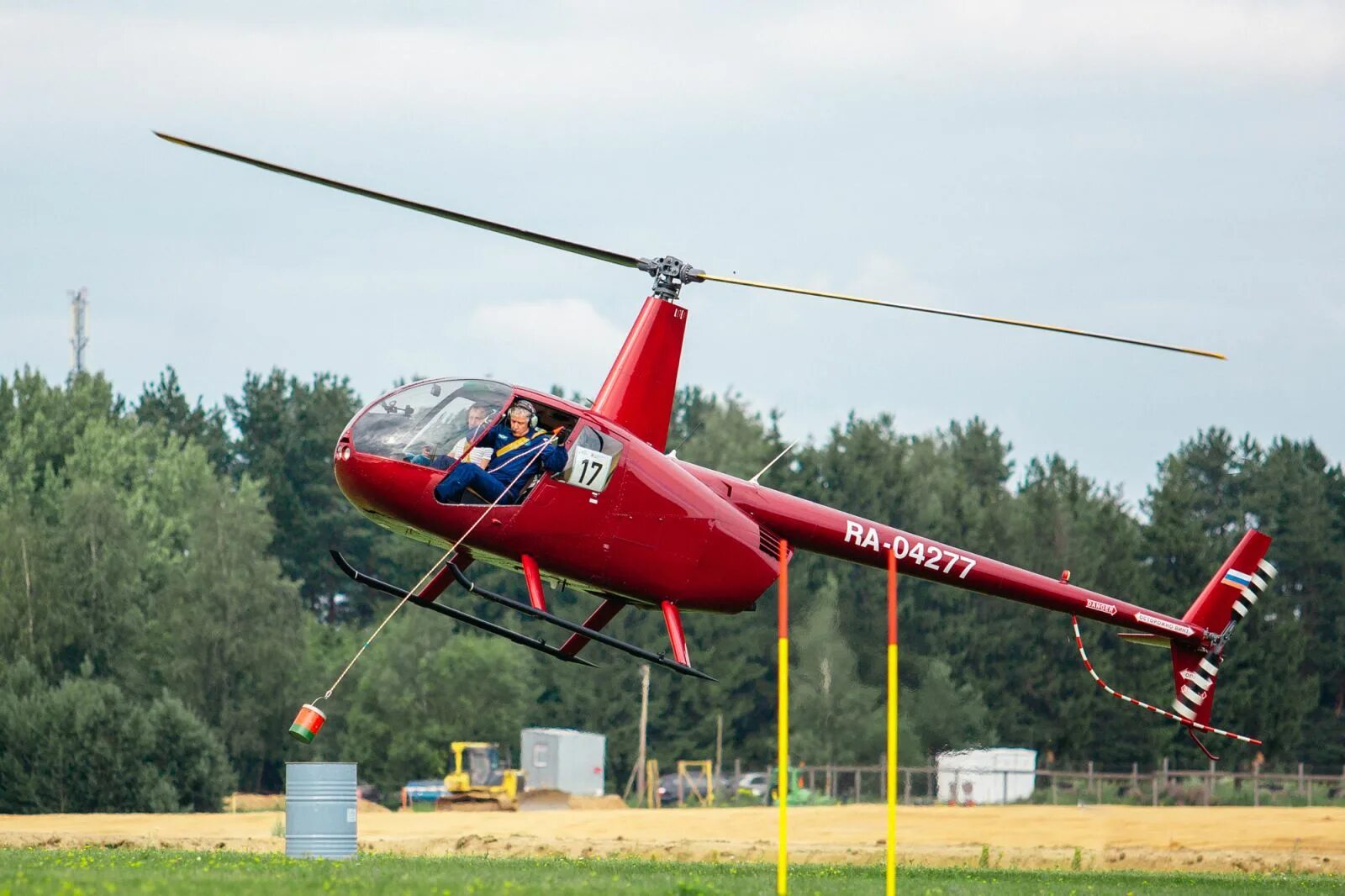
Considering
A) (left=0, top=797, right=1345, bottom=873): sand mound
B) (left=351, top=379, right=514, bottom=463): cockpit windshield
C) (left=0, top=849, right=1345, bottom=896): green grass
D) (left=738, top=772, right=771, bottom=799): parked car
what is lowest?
(left=738, top=772, right=771, bottom=799): parked car

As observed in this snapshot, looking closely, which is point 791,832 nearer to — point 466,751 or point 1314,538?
point 466,751

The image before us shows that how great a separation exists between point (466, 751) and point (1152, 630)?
38.0 m

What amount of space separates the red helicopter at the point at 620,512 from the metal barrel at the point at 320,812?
2.00 m

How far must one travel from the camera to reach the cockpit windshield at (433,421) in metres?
18.1

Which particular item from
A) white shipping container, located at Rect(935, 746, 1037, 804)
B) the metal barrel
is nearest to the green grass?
the metal barrel

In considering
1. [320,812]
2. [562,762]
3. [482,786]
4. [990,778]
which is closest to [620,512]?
[320,812]

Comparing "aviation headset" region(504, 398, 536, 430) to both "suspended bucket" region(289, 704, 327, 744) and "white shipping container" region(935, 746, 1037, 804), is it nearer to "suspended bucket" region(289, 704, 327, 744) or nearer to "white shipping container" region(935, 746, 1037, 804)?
"suspended bucket" region(289, 704, 327, 744)

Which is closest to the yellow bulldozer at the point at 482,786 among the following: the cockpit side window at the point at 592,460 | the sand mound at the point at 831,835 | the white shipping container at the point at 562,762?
the white shipping container at the point at 562,762

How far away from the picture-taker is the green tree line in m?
51.9

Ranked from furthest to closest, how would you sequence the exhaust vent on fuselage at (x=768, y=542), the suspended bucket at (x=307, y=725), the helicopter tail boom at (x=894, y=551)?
1. the helicopter tail boom at (x=894, y=551)
2. the exhaust vent on fuselage at (x=768, y=542)
3. the suspended bucket at (x=307, y=725)

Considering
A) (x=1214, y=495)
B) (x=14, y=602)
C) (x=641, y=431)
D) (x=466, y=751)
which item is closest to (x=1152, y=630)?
(x=641, y=431)

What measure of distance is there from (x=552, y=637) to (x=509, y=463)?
161 ft

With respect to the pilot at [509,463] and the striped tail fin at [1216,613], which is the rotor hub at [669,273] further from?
the striped tail fin at [1216,613]

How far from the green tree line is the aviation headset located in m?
33.2
